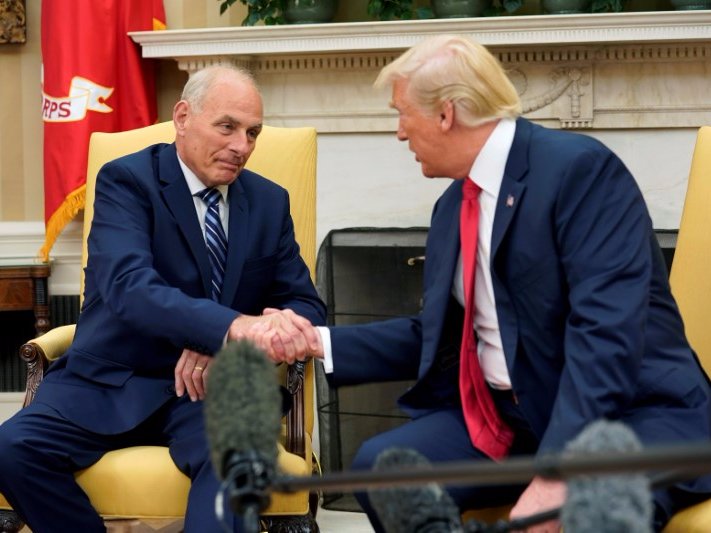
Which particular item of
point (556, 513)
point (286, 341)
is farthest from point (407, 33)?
point (556, 513)

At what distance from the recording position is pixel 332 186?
4.26 metres

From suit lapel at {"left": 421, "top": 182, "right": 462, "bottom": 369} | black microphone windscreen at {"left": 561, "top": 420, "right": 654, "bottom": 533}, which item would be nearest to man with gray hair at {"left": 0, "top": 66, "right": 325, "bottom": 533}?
suit lapel at {"left": 421, "top": 182, "right": 462, "bottom": 369}

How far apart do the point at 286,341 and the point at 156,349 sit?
1.36ft

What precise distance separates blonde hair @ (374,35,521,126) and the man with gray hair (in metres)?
0.61

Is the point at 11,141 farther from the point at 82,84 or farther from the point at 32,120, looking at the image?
the point at 82,84

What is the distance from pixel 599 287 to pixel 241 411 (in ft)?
3.78

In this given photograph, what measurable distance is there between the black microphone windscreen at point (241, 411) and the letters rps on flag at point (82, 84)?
348cm

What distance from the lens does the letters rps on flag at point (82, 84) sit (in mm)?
4254

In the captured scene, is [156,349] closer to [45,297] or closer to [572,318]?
[572,318]

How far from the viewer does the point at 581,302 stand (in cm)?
195

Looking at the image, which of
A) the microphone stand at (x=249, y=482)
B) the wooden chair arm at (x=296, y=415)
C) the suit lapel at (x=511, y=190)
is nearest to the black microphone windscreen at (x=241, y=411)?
the microphone stand at (x=249, y=482)

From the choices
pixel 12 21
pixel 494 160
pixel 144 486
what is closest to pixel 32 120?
pixel 12 21

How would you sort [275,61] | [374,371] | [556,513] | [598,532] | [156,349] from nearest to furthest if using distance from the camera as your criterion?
1. [598,532]
2. [556,513]
3. [374,371]
4. [156,349]
5. [275,61]

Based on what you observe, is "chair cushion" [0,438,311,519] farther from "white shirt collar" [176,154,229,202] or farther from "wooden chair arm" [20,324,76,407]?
"white shirt collar" [176,154,229,202]
